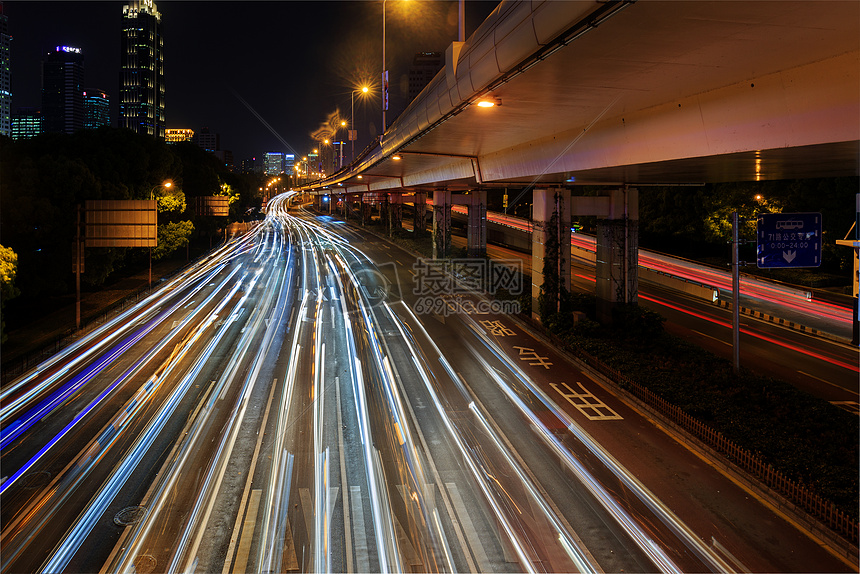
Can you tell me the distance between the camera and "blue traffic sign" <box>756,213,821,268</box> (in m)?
14.0

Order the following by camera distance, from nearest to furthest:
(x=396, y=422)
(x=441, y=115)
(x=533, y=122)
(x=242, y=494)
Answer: (x=242, y=494)
(x=396, y=422)
(x=441, y=115)
(x=533, y=122)

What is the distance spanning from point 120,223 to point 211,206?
26559mm

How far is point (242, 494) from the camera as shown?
9977 mm

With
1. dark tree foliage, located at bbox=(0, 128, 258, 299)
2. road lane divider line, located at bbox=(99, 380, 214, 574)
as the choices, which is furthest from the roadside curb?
dark tree foliage, located at bbox=(0, 128, 258, 299)

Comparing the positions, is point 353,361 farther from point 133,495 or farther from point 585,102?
point 585,102

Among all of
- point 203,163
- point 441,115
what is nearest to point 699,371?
point 441,115

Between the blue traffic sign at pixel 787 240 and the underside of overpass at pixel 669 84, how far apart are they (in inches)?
52.9

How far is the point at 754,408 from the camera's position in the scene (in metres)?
13.2

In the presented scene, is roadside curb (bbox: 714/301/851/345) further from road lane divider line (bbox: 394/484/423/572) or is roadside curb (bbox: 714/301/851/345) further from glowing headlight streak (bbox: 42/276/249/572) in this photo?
glowing headlight streak (bbox: 42/276/249/572)

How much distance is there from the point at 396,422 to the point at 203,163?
5537 cm

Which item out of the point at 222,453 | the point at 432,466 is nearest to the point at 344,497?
the point at 432,466

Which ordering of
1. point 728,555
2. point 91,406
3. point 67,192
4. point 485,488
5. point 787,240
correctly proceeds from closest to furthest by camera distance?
point 728,555
point 485,488
point 787,240
point 91,406
point 67,192

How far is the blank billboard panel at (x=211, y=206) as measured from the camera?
50.8 metres

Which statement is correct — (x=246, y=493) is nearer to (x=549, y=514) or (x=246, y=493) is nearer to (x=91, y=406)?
(x=549, y=514)
